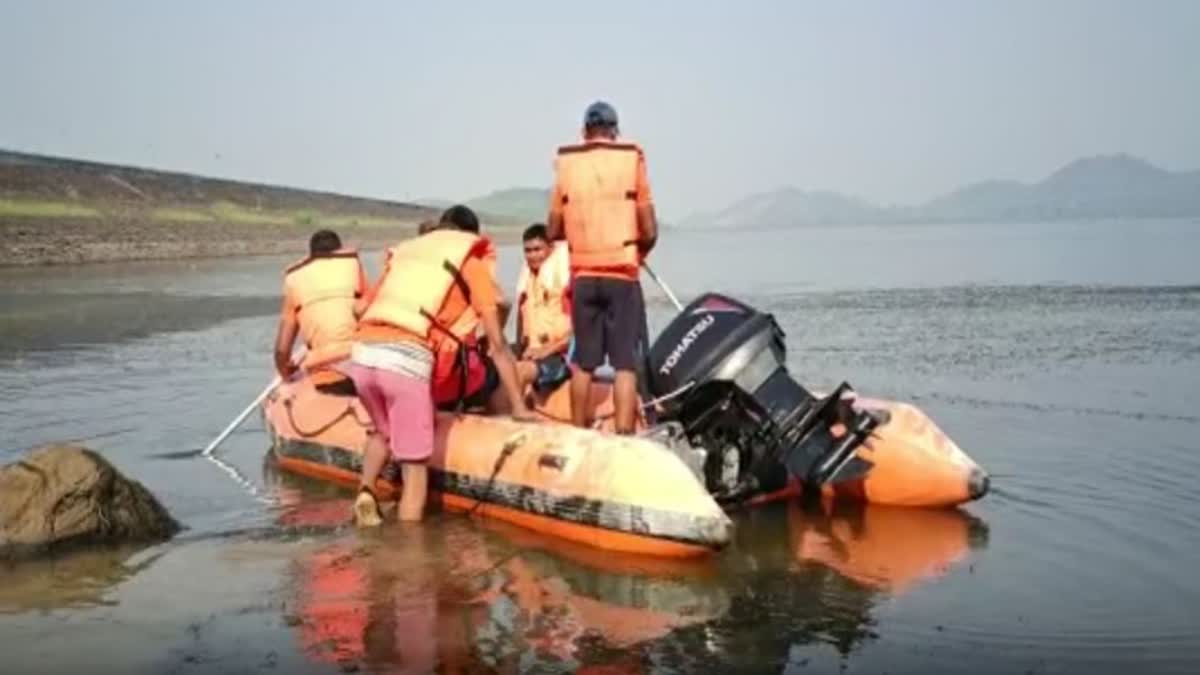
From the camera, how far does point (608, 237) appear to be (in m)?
7.98

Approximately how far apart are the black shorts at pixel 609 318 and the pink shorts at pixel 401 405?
3.36ft

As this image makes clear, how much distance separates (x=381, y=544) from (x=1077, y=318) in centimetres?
1556

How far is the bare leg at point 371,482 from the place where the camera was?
8.12 m

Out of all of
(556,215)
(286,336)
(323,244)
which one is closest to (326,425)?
(286,336)

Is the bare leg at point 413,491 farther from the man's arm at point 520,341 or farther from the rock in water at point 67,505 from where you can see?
the man's arm at point 520,341

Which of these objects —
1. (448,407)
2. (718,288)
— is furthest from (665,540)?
(718,288)

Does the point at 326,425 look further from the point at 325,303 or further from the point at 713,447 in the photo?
the point at 713,447

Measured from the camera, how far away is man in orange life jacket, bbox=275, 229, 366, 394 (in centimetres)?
1015

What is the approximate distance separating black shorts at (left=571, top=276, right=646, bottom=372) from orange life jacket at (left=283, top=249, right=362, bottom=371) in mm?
2629

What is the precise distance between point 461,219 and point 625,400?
1.56m

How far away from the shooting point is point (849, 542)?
7742 millimetres

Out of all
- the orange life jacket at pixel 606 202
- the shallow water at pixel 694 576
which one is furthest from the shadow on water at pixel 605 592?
the orange life jacket at pixel 606 202

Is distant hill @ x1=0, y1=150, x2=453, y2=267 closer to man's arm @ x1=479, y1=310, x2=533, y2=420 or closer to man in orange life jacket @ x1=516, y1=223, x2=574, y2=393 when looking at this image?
man in orange life jacket @ x1=516, y1=223, x2=574, y2=393

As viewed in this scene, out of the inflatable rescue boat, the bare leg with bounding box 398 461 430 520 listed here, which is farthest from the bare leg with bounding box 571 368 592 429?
the bare leg with bounding box 398 461 430 520
